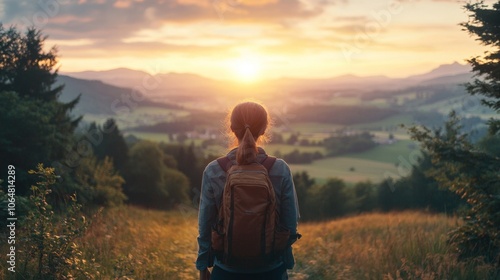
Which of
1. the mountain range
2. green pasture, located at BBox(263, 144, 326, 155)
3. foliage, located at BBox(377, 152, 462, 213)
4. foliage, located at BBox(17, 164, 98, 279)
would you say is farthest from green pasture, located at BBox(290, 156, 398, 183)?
foliage, located at BBox(17, 164, 98, 279)

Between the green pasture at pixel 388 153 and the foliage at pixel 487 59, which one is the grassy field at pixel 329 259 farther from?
the green pasture at pixel 388 153

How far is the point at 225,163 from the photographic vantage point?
3.68 metres

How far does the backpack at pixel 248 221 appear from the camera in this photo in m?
3.43

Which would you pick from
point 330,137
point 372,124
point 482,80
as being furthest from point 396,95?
point 482,80

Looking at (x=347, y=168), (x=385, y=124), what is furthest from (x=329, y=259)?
(x=385, y=124)

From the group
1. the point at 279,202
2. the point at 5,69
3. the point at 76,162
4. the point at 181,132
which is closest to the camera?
the point at 279,202

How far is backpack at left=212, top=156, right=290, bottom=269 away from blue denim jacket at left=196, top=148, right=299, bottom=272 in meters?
0.11

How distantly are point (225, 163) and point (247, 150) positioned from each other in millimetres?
290

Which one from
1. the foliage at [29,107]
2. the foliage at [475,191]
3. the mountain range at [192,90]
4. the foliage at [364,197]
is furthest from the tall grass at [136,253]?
the mountain range at [192,90]

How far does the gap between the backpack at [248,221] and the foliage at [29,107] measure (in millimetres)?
15729

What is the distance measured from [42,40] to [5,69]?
11.6 feet

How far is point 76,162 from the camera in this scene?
26.3 m

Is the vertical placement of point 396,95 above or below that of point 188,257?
above

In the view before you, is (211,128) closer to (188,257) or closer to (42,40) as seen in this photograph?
(42,40)
